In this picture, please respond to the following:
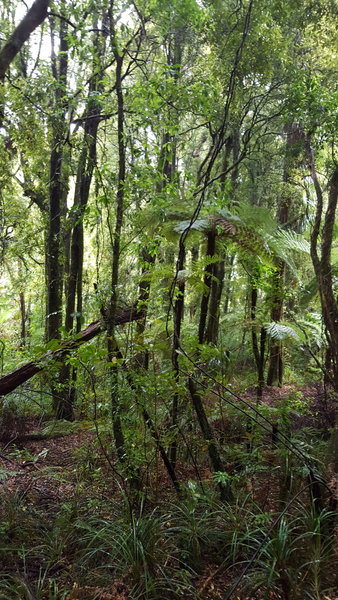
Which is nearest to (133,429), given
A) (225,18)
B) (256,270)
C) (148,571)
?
(148,571)

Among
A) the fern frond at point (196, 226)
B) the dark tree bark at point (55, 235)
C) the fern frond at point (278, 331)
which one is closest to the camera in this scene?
the fern frond at point (196, 226)

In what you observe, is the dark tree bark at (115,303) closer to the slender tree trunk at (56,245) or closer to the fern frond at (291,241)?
the fern frond at (291,241)

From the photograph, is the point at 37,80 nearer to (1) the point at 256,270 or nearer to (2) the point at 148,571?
(1) the point at 256,270

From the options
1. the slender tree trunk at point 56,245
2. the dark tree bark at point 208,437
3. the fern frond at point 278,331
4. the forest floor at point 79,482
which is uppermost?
the slender tree trunk at point 56,245

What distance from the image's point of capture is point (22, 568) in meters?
3.12

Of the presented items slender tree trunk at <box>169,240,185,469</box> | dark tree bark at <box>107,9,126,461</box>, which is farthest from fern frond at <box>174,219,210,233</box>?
dark tree bark at <box>107,9,126,461</box>

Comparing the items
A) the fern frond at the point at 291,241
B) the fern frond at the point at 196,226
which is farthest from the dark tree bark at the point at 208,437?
the fern frond at the point at 291,241

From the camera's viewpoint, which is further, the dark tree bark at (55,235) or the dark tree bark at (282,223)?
the dark tree bark at (282,223)

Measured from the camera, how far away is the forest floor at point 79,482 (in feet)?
9.50

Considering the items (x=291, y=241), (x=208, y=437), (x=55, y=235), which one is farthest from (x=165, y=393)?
(x=55, y=235)

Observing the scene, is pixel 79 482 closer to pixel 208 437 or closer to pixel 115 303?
pixel 208 437

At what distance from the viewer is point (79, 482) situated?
4.52 meters

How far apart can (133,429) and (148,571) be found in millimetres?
1064

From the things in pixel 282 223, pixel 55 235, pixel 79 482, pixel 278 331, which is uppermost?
pixel 282 223
